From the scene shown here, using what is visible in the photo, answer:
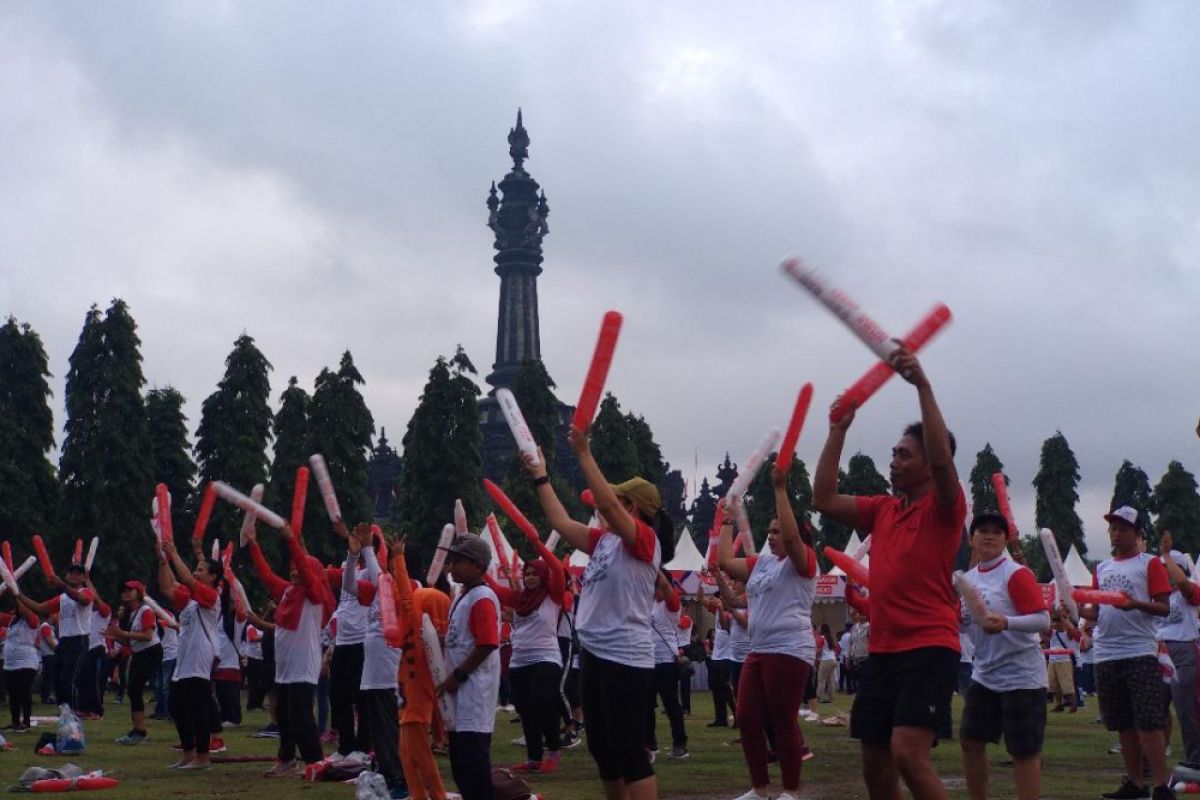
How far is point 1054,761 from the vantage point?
18.1m

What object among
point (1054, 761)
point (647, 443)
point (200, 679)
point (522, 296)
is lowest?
point (1054, 761)

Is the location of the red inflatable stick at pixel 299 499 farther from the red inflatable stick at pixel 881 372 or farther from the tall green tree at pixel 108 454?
the tall green tree at pixel 108 454

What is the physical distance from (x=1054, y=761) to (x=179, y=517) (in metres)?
47.6

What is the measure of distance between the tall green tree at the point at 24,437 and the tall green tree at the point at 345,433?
12.9 metres

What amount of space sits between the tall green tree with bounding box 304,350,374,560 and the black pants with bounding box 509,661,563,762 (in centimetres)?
4926

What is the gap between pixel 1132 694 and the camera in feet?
41.4

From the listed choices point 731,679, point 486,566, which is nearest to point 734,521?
point 486,566

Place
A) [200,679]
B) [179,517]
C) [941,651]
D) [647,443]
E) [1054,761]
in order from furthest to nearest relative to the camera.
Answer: [647,443] < [179,517] < [1054,761] < [200,679] < [941,651]

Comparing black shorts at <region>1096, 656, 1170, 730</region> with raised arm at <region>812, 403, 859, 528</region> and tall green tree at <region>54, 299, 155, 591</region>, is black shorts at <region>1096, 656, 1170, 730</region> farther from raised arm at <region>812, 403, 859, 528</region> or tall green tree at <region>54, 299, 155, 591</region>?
tall green tree at <region>54, 299, 155, 591</region>

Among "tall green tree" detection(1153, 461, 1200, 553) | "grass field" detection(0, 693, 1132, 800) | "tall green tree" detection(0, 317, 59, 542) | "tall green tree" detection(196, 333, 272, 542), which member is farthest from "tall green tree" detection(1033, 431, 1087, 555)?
"grass field" detection(0, 693, 1132, 800)

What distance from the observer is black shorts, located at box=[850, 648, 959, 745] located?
301 inches

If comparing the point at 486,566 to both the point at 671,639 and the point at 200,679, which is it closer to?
the point at 200,679

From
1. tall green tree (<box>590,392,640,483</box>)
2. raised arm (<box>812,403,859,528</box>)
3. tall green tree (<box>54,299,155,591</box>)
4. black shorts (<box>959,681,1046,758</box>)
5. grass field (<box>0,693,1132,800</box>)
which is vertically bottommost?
grass field (<box>0,693,1132,800</box>)

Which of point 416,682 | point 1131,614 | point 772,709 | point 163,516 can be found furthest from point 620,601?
point 163,516
